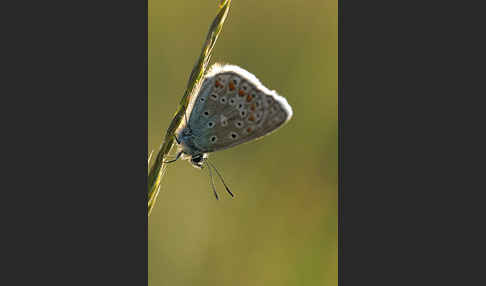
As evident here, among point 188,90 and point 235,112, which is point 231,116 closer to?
point 235,112

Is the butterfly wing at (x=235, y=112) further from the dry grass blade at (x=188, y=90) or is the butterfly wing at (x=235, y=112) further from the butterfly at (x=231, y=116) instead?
the dry grass blade at (x=188, y=90)

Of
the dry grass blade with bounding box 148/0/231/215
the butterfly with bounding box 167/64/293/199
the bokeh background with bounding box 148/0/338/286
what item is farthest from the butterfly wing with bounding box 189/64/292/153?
the bokeh background with bounding box 148/0/338/286

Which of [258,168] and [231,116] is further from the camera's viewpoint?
[258,168]

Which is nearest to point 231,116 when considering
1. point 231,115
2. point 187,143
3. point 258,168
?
Answer: point 231,115

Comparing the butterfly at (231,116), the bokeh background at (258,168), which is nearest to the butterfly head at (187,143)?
the butterfly at (231,116)
